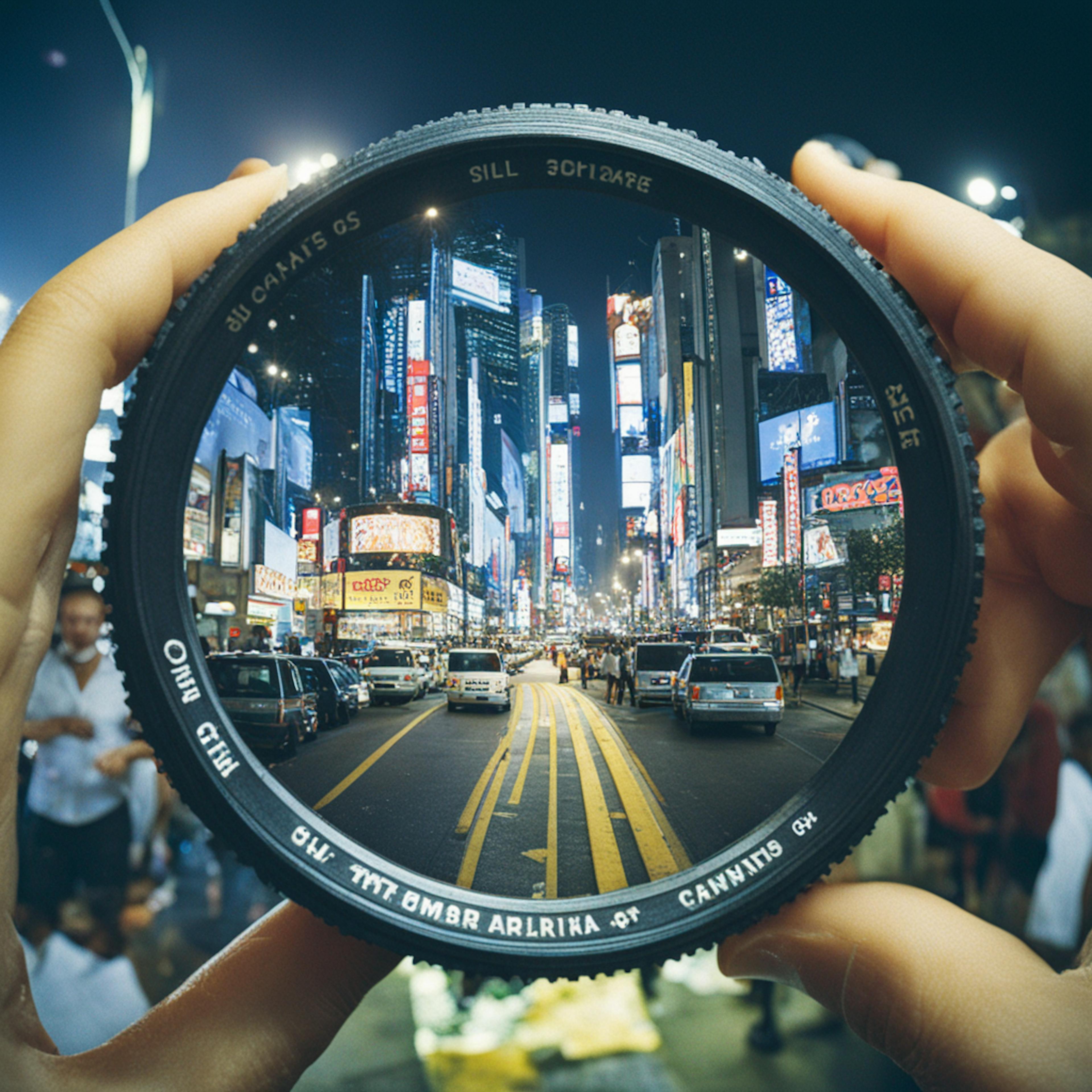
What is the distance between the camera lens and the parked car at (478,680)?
110 cm

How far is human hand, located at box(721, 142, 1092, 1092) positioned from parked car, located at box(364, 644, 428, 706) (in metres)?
0.77

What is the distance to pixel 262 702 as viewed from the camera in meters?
1.00

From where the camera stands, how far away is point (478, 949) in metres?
0.97

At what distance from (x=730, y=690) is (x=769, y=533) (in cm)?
118

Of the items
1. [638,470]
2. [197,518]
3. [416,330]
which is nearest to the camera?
[197,518]

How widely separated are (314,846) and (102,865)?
3044 millimetres

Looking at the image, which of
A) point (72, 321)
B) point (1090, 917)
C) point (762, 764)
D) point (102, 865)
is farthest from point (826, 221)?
point (102, 865)

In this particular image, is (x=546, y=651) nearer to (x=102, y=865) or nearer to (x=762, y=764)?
(x=762, y=764)

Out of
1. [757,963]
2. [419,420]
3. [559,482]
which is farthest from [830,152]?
[559,482]

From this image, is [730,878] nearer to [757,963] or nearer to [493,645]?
[757,963]

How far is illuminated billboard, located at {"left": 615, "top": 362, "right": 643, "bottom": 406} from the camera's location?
238 cm

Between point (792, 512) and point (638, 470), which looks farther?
point (638, 470)

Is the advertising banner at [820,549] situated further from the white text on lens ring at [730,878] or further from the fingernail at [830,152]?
the fingernail at [830,152]

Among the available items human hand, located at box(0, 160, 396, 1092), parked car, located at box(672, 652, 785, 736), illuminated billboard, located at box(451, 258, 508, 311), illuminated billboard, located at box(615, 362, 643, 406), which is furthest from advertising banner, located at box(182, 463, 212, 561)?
illuminated billboard, located at box(615, 362, 643, 406)
